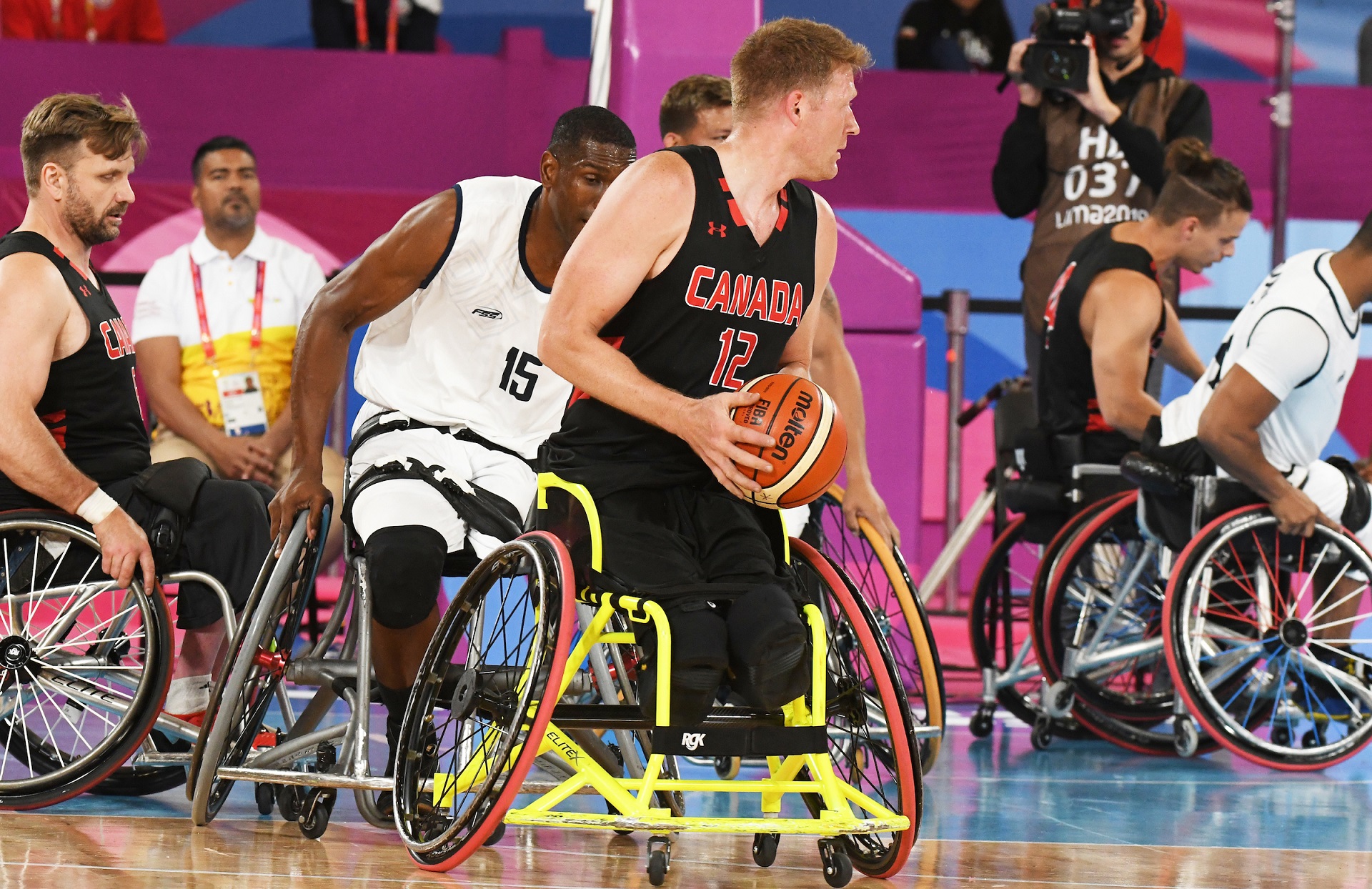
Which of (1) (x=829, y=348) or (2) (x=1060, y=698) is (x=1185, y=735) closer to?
(2) (x=1060, y=698)

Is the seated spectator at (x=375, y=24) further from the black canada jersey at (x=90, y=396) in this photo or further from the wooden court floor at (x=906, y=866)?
the wooden court floor at (x=906, y=866)

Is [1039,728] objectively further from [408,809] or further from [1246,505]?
[408,809]

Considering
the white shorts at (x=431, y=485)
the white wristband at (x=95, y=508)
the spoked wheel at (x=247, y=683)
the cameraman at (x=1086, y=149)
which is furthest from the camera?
the cameraman at (x=1086, y=149)

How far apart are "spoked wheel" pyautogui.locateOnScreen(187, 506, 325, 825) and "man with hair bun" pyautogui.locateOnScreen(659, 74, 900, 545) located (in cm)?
126

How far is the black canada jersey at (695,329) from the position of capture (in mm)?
2805

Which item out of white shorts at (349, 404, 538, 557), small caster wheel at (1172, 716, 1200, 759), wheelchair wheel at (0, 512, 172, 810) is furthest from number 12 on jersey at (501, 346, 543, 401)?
small caster wheel at (1172, 716, 1200, 759)

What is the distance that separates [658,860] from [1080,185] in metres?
3.87

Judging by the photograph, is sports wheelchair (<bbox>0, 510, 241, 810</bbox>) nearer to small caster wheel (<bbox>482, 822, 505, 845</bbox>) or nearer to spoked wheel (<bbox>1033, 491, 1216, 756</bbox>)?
small caster wheel (<bbox>482, 822, 505, 845</bbox>)

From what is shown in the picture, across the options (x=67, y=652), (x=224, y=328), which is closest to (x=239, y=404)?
(x=224, y=328)

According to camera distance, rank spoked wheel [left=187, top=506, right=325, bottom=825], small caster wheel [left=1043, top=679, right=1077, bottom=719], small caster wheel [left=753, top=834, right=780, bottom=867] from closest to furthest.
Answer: small caster wheel [left=753, top=834, right=780, bottom=867]
spoked wheel [left=187, top=506, right=325, bottom=825]
small caster wheel [left=1043, top=679, right=1077, bottom=719]

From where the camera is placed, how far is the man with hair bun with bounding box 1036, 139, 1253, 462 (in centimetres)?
478

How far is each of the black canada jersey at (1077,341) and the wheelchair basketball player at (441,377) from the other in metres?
1.94

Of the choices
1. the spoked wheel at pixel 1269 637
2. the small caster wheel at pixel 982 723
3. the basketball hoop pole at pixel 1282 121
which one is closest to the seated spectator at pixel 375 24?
the basketball hoop pole at pixel 1282 121

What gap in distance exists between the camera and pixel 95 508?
3.46m
